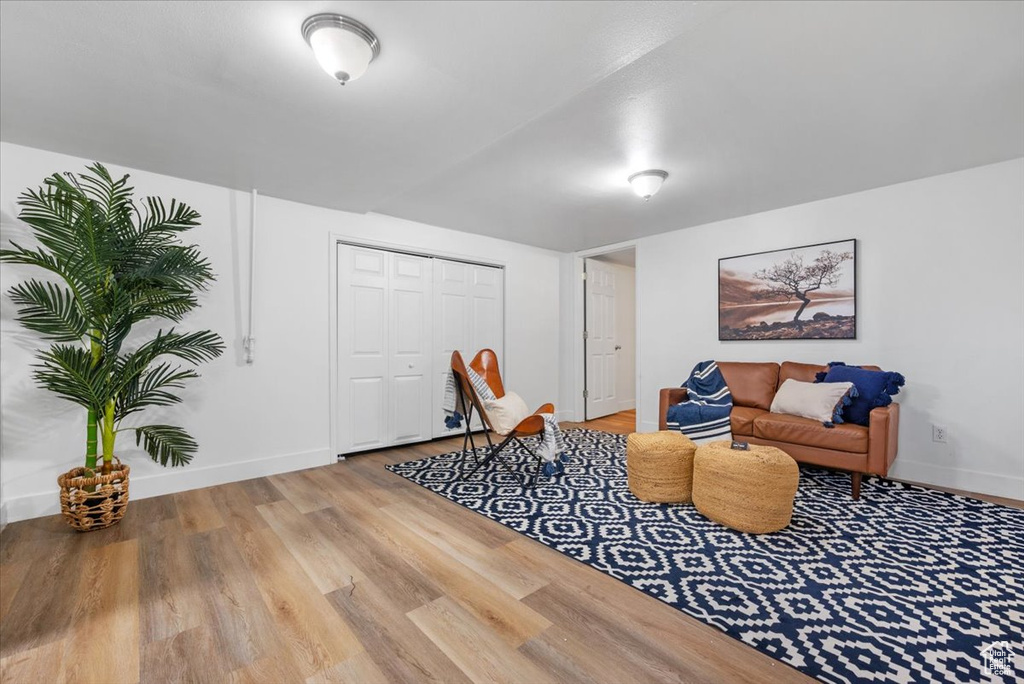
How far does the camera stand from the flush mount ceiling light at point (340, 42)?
1.53 meters

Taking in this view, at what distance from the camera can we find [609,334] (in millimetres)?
6121

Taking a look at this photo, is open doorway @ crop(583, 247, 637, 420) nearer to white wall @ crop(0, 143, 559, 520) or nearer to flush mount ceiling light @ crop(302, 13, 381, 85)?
white wall @ crop(0, 143, 559, 520)

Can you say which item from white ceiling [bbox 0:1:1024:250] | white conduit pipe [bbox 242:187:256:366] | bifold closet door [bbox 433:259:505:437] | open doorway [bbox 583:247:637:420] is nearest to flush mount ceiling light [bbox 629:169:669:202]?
white ceiling [bbox 0:1:1024:250]

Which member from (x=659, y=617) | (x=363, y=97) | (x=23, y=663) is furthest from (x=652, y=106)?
(x=23, y=663)

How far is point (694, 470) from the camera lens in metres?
2.57

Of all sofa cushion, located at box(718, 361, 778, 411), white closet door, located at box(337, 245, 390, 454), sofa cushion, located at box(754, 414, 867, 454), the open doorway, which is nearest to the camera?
sofa cushion, located at box(754, 414, 867, 454)

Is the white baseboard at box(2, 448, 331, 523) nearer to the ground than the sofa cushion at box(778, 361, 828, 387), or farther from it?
nearer to the ground

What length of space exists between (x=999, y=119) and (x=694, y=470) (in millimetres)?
2566

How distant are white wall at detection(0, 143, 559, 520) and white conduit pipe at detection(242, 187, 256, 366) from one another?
5 centimetres

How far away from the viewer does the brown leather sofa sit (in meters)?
2.75

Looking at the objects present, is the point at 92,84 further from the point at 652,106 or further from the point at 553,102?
the point at 652,106

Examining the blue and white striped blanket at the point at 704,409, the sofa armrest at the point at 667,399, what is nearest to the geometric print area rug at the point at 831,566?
the blue and white striped blanket at the point at 704,409

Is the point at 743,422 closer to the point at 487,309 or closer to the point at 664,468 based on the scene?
the point at 664,468
